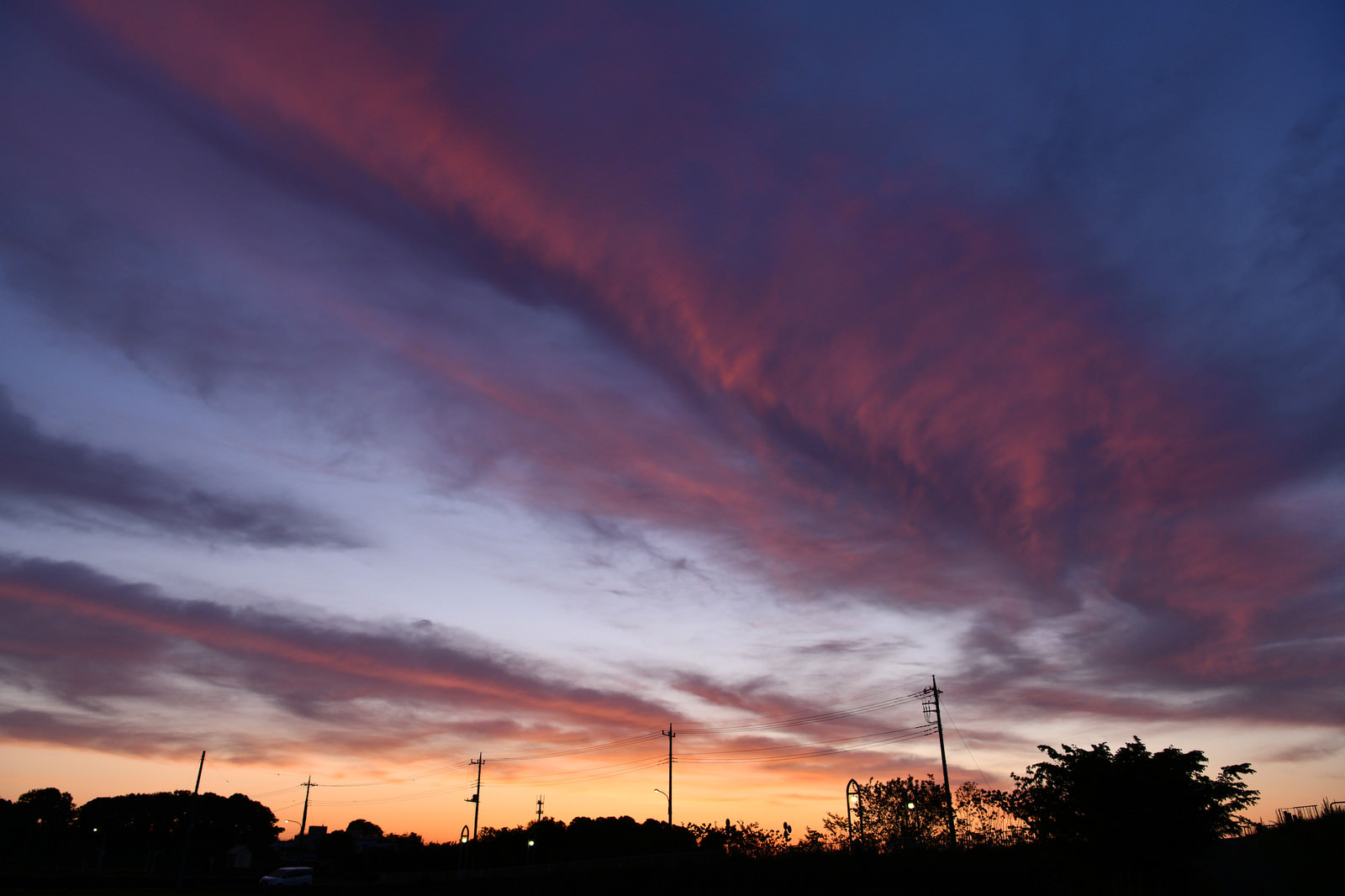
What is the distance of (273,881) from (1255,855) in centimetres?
6323

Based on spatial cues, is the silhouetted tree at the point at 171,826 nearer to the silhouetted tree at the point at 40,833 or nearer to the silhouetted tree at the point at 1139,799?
the silhouetted tree at the point at 40,833

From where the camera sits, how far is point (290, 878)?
61281 mm

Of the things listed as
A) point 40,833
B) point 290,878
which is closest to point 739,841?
point 290,878

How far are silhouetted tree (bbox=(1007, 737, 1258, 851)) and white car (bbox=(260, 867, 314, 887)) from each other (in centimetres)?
5667

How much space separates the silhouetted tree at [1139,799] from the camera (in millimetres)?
27438

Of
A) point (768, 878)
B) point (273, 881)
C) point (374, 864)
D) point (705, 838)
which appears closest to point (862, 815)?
point (705, 838)

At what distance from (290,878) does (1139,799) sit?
61.9 m

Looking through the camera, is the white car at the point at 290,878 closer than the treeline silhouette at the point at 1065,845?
No

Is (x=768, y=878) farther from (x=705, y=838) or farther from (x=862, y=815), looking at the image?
(x=705, y=838)

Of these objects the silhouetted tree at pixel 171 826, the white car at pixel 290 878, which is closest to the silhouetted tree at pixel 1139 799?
the white car at pixel 290 878

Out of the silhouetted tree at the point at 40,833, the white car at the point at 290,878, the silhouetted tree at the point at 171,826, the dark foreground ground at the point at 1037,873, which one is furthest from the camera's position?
the silhouetted tree at the point at 171,826

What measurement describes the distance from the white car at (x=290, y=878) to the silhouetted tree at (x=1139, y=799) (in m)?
56.7

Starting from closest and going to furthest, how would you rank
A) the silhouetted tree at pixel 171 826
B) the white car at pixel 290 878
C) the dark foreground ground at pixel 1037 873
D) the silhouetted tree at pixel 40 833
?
the dark foreground ground at pixel 1037 873
the white car at pixel 290 878
the silhouetted tree at pixel 40 833
the silhouetted tree at pixel 171 826

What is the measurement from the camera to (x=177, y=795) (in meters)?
177
